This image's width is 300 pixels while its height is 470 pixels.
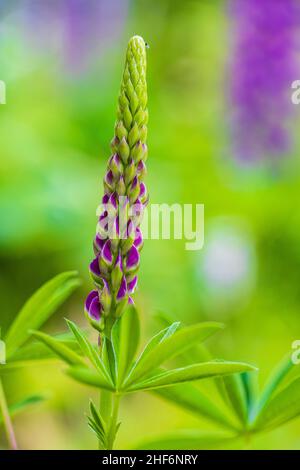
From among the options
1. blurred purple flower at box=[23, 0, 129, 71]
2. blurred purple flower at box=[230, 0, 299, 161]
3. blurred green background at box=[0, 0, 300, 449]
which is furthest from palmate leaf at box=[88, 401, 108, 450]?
blurred purple flower at box=[23, 0, 129, 71]

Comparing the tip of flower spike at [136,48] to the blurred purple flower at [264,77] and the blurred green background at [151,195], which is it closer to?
the blurred green background at [151,195]

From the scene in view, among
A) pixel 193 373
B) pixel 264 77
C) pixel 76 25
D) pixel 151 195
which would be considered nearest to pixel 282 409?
pixel 193 373

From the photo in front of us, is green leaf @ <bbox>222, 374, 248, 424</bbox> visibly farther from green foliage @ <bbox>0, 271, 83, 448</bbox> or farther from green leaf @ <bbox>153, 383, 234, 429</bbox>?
green foliage @ <bbox>0, 271, 83, 448</bbox>

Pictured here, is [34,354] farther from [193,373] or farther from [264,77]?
[264,77]

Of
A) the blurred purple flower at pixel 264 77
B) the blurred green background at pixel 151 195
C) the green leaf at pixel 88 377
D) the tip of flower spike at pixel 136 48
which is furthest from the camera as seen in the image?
Answer: the blurred purple flower at pixel 264 77

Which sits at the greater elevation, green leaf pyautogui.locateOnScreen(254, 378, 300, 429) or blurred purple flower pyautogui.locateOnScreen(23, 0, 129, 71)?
blurred purple flower pyautogui.locateOnScreen(23, 0, 129, 71)

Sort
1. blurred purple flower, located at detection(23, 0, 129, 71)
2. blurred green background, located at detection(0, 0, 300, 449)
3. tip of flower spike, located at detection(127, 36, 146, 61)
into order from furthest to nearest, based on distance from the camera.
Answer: blurred purple flower, located at detection(23, 0, 129, 71)
blurred green background, located at detection(0, 0, 300, 449)
tip of flower spike, located at detection(127, 36, 146, 61)

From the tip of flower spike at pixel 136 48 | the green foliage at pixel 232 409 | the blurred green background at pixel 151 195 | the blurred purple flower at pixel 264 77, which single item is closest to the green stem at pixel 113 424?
the green foliage at pixel 232 409
